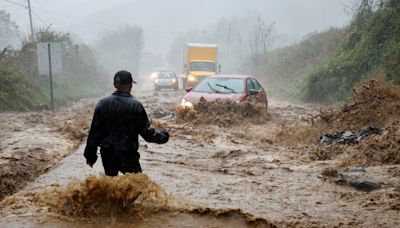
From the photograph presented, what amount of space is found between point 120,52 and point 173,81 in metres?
39.2

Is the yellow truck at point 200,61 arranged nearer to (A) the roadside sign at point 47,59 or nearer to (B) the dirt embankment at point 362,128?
(A) the roadside sign at point 47,59

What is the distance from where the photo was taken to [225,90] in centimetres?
1388

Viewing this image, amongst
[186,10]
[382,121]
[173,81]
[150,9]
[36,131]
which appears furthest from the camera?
[150,9]

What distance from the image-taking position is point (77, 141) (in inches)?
421

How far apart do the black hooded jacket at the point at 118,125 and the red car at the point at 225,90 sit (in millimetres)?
8421

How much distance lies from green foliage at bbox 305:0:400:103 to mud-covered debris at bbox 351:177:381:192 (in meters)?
8.83

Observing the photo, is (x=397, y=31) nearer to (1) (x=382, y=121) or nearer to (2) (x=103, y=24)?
(1) (x=382, y=121)

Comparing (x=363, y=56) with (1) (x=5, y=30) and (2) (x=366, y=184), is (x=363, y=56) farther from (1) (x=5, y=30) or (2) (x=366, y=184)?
Result: (1) (x=5, y=30)

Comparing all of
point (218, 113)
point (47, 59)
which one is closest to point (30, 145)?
point (218, 113)

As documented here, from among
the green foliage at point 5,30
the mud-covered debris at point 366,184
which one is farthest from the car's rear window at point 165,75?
the green foliage at point 5,30

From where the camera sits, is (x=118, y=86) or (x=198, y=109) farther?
(x=198, y=109)

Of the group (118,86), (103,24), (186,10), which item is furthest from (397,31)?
(186,10)

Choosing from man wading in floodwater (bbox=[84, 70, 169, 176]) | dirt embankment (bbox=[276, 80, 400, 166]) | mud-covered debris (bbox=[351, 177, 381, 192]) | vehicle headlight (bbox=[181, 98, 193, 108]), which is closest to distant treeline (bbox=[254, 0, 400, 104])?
dirt embankment (bbox=[276, 80, 400, 166])

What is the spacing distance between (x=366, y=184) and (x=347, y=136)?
11.8 feet
